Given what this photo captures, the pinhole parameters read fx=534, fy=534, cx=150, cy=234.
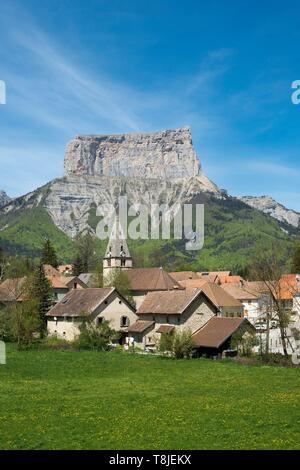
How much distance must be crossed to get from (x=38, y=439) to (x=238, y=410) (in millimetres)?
8833

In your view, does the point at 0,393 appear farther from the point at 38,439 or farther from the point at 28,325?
the point at 28,325

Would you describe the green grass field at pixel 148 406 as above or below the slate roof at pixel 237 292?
below

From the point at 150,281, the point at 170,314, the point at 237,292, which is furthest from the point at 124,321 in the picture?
the point at 237,292

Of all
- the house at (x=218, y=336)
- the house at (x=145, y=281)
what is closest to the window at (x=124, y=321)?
the house at (x=218, y=336)

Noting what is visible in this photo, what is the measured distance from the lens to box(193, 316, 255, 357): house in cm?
4666

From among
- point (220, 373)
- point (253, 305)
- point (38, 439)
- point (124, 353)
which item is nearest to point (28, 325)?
point (124, 353)

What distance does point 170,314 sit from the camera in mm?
56281

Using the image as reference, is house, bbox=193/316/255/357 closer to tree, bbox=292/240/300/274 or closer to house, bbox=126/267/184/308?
house, bbox=126/267/184/308

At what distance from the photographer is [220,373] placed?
3591 cm

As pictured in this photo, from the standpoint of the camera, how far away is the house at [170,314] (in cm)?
5516

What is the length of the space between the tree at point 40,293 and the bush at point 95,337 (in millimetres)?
12670

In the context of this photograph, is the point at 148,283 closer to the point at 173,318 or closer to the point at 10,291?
the point at 10,291

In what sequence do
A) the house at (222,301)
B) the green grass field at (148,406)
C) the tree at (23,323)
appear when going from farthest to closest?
the house at (222,301), the tree at (23,323), the green grass field at (148,406)

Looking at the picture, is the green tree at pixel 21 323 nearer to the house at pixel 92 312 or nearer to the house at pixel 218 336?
the house at pixel 92 312
